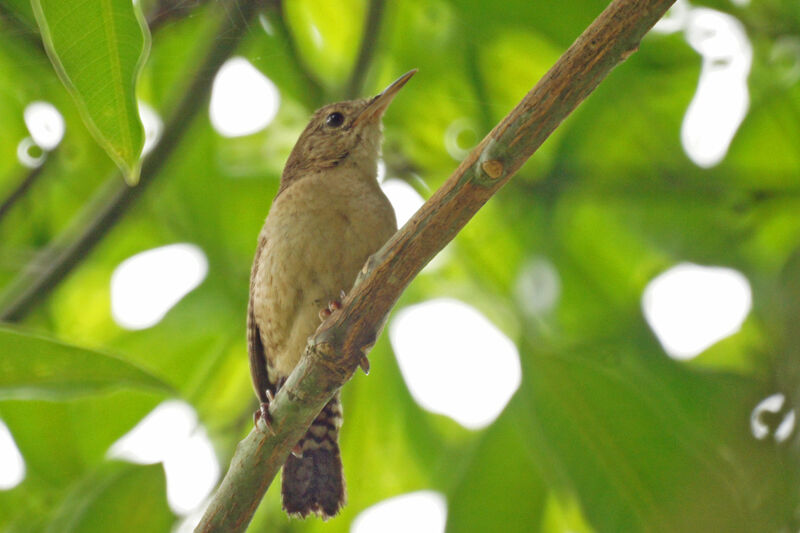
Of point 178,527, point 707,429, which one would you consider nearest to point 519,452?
point 707,429

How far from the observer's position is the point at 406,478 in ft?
13.7

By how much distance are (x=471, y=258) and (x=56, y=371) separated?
5.87 feet

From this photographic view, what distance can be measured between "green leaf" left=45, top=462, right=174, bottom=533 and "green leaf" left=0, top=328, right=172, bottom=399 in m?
0.59

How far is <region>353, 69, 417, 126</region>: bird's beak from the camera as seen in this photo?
3799mm

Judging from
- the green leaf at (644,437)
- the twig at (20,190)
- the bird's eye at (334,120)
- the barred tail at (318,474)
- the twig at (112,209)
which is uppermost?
the twig at (20,190)

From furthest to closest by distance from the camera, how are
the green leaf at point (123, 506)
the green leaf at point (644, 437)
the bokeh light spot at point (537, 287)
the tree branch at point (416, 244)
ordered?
the bokeh light spot at point (537, 287) → the green leaf at point (123, 506) → the green leaf at point (644, 437) → the tree branch at point (416, 244)

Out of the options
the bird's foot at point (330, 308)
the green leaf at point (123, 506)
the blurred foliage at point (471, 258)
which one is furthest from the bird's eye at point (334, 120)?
the green leaf at point (123, 506)

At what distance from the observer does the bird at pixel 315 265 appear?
3.51 m

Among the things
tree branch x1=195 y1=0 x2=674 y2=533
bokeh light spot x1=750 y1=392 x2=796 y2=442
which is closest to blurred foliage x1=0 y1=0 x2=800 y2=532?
bokeh light spot x1=750 y1=392 x2=796 y2=442

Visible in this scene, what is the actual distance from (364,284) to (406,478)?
2155 millimetres

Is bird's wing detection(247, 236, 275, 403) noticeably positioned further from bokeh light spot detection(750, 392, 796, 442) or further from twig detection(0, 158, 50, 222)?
bokeh light spot detection(750, 392, 796, 442)

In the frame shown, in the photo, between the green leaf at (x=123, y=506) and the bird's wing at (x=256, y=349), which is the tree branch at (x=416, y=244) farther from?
the bird's wing at (x=256, y=349)

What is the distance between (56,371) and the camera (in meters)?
2.78

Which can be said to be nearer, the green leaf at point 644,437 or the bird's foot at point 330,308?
the green leaf at point 644,437
